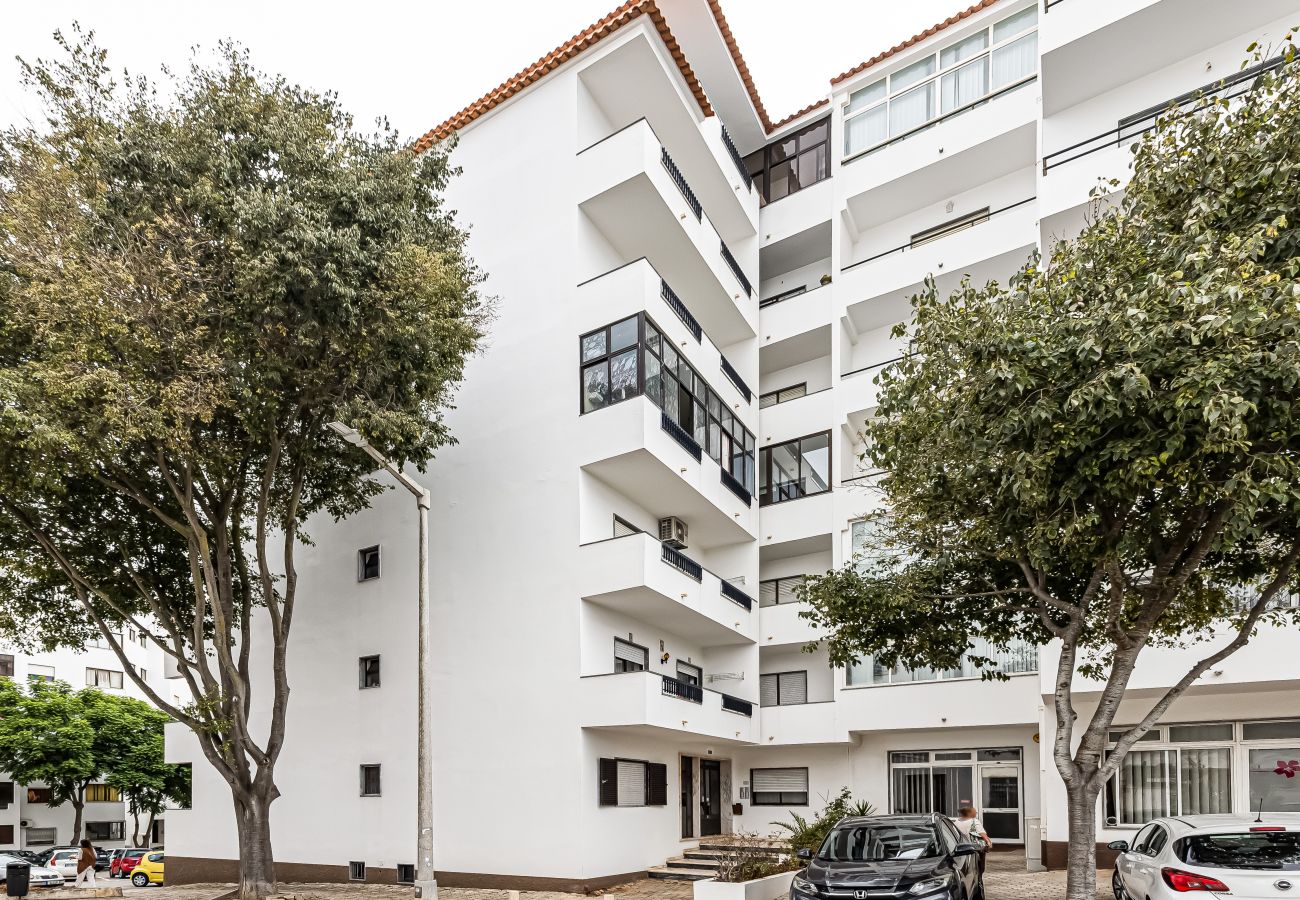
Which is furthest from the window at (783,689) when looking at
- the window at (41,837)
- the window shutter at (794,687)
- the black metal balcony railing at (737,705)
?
the window at (41,837)

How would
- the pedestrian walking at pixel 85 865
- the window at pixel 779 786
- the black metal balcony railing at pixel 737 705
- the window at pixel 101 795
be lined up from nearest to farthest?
1. the pedestrian walking at pixel 85 865
2. the black metal balcony railing at pixel 737 705
3. the window at pixel 779 786
4. the window at pixel 101 795

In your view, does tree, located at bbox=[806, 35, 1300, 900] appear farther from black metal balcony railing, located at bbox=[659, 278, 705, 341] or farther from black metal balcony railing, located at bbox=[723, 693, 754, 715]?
black metal balcony railing, located at bbox=[723, 693, 754, 715]

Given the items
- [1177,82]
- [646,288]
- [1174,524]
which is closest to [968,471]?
[1174,524]

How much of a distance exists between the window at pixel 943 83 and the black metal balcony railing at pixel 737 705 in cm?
1518

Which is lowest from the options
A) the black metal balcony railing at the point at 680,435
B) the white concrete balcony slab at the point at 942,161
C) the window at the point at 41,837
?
the window at the point at 41,837

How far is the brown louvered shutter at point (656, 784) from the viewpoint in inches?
825

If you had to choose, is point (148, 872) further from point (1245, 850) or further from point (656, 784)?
point (1245, 850)

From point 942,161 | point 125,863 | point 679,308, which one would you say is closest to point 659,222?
point 679,308

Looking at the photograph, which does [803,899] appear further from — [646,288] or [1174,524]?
[646,288]

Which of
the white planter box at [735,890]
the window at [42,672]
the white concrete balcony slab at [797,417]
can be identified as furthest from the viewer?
the window at [42,672]

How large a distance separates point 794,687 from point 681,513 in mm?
5882

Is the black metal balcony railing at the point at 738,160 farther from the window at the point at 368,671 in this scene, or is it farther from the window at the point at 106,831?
the window at the point at 106,831

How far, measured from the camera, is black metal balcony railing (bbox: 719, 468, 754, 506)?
23.9 m

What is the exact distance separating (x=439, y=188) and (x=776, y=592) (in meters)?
14.0
